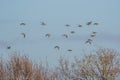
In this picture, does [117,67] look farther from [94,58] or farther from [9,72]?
[9,72]

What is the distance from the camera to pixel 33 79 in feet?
93.4

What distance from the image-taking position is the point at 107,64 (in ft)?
129

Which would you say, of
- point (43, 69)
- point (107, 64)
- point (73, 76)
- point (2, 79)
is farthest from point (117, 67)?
point (2, 79)

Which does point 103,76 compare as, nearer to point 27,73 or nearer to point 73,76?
point 73,76

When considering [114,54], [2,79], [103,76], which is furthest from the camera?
[114,54]

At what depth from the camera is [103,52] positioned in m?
41.6

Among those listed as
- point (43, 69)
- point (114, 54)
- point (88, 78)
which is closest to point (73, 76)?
point (88, 78)

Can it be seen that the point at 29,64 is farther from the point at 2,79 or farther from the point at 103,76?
the point at 103,76

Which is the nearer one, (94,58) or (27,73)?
(27,73)

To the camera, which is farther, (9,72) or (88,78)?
(88,78)

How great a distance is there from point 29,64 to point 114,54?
1464cm

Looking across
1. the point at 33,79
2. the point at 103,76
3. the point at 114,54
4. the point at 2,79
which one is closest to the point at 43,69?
the point at 33,79

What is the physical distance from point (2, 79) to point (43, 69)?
10.0 ft

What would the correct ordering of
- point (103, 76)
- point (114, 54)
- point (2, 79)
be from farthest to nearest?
1. point (114, 54)
2. point (103, 76)
3. point (2, 79)
